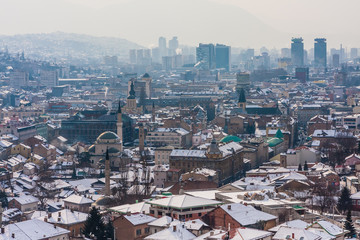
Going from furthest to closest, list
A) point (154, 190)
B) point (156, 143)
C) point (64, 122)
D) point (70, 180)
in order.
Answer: point (64, 122) → point (156, 143) → point (70, 180) → point (154, 190)

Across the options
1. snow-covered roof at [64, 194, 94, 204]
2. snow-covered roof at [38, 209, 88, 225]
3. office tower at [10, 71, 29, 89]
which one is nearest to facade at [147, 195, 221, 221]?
snow-covered roof at [38, 209, 88, 225]

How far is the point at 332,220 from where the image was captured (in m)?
34.6

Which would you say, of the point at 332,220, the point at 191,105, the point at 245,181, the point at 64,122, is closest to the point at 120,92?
the point at 191,105

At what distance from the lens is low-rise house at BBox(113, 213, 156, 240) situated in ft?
108

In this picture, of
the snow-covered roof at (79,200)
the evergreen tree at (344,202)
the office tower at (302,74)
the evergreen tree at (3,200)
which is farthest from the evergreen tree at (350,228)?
the office tower at (302,74)

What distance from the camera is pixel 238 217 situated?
32438 mm

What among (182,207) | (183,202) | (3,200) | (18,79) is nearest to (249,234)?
(182,207)

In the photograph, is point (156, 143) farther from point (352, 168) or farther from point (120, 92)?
point (120, 92)

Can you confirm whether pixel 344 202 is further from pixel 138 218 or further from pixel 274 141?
pixel 274 141

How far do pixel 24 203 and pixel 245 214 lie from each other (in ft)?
56.6

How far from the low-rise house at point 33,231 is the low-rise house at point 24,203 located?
1192 centimetres

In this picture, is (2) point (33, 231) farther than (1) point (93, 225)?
No

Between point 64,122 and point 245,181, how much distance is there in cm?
3724

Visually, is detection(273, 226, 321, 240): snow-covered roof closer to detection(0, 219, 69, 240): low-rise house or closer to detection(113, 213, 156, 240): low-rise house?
detection(113, 213, 156, 240): low-rise house
